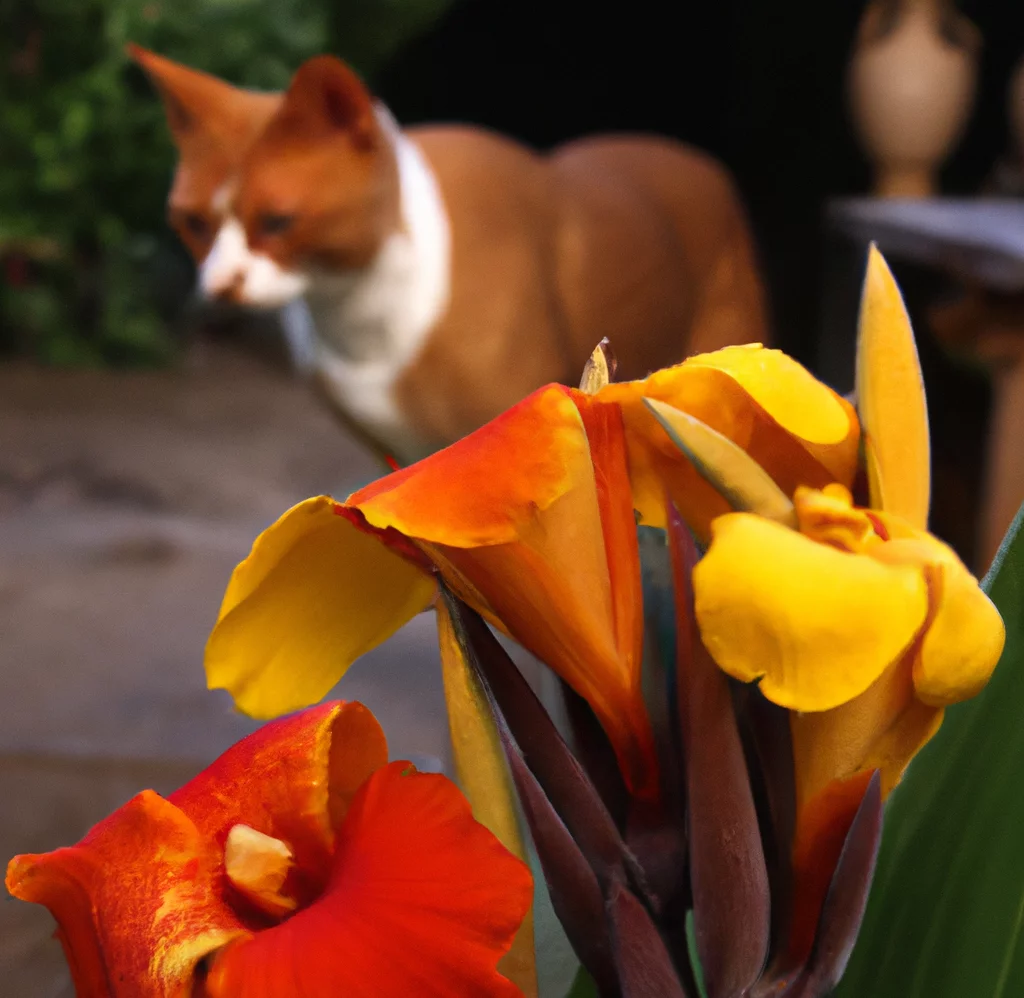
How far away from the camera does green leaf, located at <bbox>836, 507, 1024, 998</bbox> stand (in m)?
0.17

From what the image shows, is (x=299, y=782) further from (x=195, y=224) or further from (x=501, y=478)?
(x=195, y=224)

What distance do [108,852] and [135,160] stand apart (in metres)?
2.22

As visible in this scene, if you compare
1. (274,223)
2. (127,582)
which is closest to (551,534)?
(274,223)

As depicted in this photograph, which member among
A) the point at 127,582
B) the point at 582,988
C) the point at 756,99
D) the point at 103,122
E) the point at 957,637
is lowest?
the point at 127,582

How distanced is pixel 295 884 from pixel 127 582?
3.38ft

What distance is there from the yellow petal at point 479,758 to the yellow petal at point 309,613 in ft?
0.05

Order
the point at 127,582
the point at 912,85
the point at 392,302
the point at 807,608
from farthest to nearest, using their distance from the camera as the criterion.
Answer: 1. the point at 912,85
2. the point at 127,582
3. the point at 392,302
4. the point at 807,608

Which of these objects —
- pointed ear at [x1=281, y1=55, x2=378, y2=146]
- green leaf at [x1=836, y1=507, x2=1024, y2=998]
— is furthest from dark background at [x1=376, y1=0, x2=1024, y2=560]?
green leaf at [x1=836, y1=507, x2=1024, y2=998]

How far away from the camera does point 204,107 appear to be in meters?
0.74

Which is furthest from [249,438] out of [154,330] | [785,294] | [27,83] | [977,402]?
[977,402]

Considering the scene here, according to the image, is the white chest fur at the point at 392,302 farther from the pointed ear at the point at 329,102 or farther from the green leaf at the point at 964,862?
the green leaf at the point at 964,862

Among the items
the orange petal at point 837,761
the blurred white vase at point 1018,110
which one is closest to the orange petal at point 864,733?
the orange petal at point 837,761

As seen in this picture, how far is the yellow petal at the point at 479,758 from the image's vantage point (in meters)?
0.16

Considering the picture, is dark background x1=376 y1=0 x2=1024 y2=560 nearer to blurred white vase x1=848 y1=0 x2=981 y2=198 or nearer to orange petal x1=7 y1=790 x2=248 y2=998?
blurred white vase x1=848 y1=0 x2=981 y2=198
